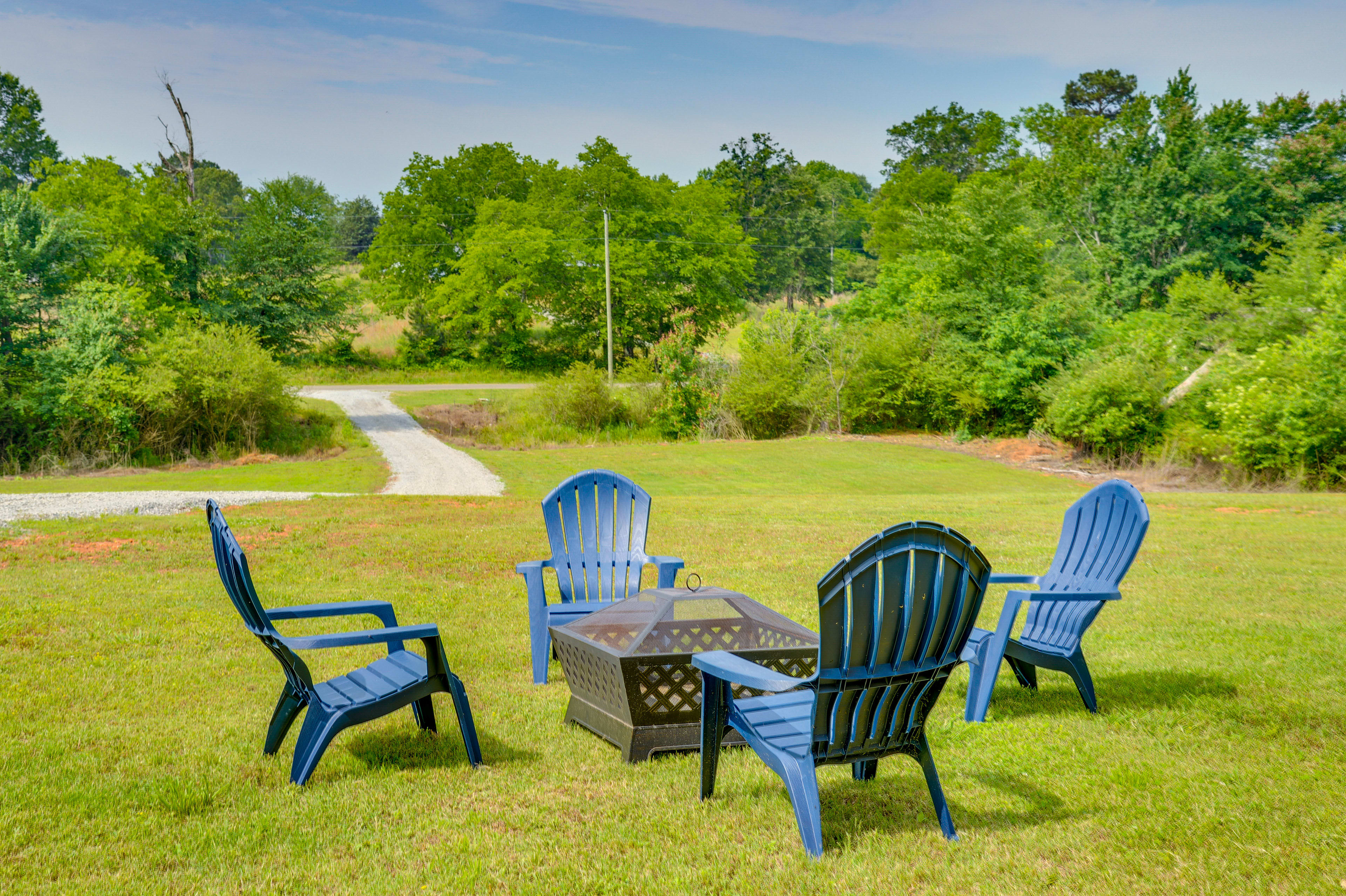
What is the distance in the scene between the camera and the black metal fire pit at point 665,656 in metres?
3.59

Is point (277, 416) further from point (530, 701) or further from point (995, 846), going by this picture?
point (995, 846)

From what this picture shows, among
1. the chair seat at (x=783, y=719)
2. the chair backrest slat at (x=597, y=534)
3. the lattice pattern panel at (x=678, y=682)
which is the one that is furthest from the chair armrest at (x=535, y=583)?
the chair seat at (x=783, y=719)

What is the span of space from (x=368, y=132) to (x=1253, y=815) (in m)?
36.0

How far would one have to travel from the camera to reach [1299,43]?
29938mm

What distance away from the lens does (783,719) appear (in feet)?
10.4

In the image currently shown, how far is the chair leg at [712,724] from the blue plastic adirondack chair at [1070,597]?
1.50 m

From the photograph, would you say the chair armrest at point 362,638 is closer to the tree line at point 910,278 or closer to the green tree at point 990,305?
the tree line at point 910,278

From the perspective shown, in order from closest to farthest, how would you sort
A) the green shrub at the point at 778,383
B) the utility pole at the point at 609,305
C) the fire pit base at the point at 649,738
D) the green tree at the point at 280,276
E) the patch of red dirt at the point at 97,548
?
the fire pit base at the point at 649,738 < the patch of red dirt at the point at 97,548 < the green shrub at the point at 778,383 < the green tree at the point at 280,276 < the utility pole at the point at 609,305

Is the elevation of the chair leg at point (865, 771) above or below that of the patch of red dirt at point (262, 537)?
above

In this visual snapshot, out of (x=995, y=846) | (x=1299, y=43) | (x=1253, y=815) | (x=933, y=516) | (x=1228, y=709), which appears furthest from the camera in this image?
(x=1299, y=43)

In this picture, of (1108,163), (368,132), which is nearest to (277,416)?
(368,132)

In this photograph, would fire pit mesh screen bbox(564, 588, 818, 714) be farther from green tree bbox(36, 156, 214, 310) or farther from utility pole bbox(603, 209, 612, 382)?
green tree bbox(36, 156, 214, 310)

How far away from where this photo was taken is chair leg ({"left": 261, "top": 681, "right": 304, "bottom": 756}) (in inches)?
138

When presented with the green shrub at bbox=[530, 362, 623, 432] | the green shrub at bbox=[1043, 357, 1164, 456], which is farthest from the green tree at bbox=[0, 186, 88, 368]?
the green shrub at bbox=[1043, 357, 1164, 456]
